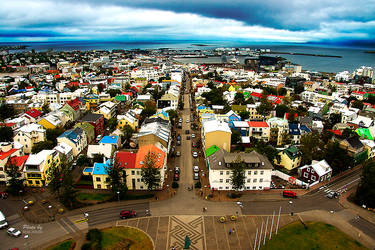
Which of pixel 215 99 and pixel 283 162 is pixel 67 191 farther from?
pixel 215 99

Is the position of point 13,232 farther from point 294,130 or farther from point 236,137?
point 294,130

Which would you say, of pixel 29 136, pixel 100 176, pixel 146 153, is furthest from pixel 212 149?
pixel 29 136

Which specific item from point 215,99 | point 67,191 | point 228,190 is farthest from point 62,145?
point 215,99

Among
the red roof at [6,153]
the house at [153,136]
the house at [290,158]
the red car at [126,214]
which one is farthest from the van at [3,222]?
the house at [290,158]

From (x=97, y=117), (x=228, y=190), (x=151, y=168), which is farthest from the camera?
(x=97, y=117)

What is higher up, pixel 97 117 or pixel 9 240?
pixel 97 117

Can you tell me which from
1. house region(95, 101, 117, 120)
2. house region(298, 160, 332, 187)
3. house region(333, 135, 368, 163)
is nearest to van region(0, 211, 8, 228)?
house region(95, 101, 117, 120)
